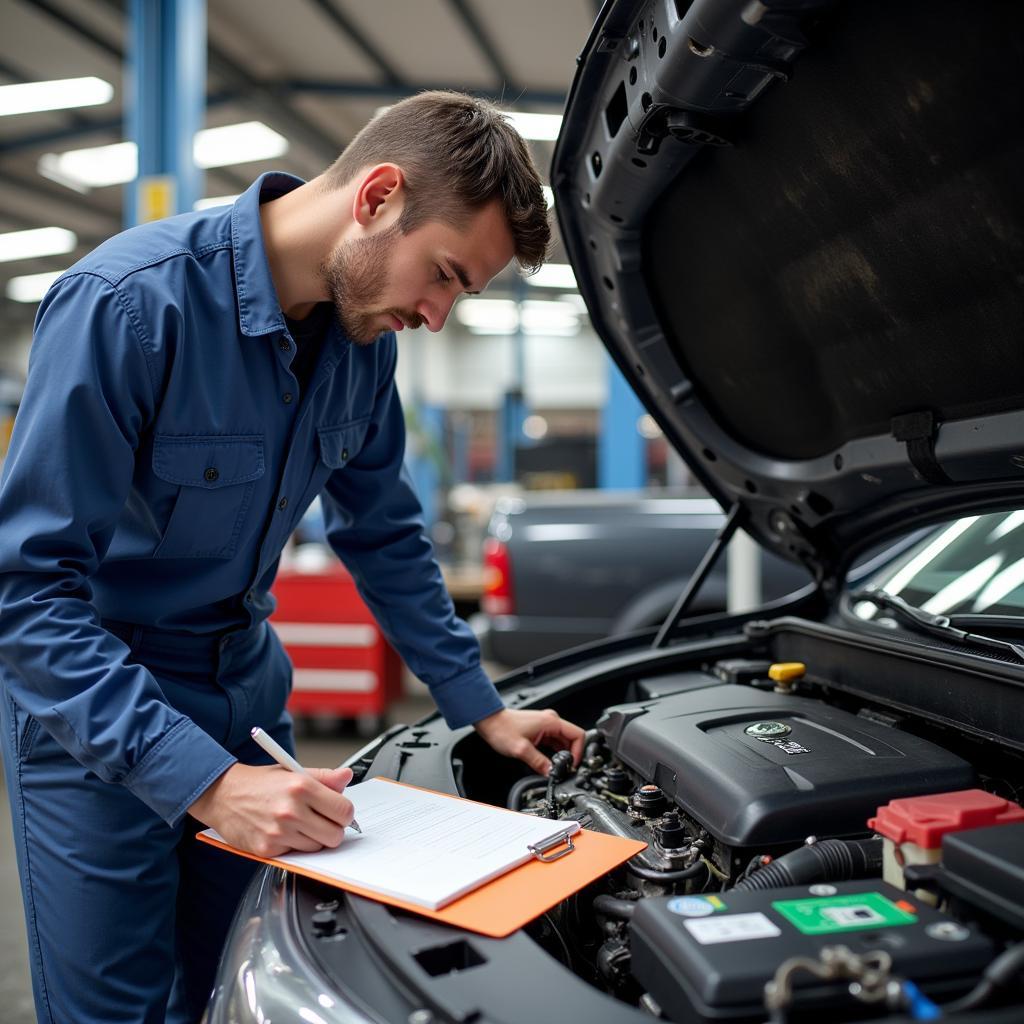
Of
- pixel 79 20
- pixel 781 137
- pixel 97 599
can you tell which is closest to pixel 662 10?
pixel 781 137

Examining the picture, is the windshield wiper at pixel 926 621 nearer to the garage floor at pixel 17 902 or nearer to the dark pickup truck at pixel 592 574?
A: the garage floor at pixel 17 902

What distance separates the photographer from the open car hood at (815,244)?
3.23 feet

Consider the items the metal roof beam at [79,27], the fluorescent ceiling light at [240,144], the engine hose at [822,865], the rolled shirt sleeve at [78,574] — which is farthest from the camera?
the fluorescent ceiling light at [240,144]

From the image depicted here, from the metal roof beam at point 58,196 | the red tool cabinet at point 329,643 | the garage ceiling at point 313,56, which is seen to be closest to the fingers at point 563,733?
the red tool cabinet at point 329,643

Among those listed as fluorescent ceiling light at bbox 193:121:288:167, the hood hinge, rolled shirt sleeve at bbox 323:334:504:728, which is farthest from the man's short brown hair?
fluorescent ceiling light at bbox 193:121:288:167

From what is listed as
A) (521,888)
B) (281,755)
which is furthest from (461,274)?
(521,888)

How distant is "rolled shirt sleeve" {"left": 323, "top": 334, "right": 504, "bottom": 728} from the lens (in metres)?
1.58

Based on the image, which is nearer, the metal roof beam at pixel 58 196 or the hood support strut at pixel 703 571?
the hood support strut at pixel 703 571

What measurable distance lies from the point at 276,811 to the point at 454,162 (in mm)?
817

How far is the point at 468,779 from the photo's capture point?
1530 millimetres

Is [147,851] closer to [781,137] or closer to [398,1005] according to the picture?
[398,1005]

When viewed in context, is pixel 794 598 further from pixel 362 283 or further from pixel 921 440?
Result: pixel 362 283

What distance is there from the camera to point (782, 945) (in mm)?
759

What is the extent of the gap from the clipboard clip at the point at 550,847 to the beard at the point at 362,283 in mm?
709
